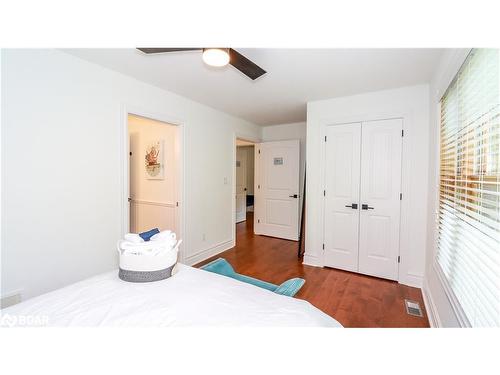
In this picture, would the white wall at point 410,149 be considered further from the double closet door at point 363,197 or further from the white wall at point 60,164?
the white wall at point 60,164

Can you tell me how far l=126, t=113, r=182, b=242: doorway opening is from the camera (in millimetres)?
3115

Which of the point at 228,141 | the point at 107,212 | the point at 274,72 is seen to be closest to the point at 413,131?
the point at 274,72

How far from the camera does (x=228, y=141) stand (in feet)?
12.8

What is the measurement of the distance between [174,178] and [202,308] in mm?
2324

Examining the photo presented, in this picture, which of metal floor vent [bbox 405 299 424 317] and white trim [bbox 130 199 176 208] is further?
white trim [bbox 130 199 176 208]

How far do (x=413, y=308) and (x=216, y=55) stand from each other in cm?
289

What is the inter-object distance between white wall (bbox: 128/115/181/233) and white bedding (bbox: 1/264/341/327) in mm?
1862

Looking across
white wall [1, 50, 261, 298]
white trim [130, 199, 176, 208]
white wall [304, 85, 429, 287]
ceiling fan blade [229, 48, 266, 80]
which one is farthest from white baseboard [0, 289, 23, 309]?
white wall [304, 85, 429, 287]

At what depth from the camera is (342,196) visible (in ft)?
10.1

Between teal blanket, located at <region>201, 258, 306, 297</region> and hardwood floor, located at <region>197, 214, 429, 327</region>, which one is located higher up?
teal blanket, located at <region>201, 258, 306, 297</region>

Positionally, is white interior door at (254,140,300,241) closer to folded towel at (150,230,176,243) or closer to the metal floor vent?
the metal floor vent

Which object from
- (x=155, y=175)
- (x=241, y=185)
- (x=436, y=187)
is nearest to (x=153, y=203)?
(x=155, y=175)

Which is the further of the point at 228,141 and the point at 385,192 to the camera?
the point at 228,141
